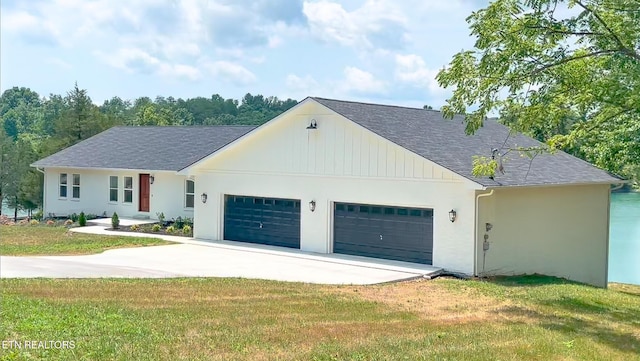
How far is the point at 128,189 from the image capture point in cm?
2866

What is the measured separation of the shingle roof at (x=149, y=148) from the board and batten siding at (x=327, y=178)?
4804 mm

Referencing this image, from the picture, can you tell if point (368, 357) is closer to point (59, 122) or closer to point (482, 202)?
point (482, 202)

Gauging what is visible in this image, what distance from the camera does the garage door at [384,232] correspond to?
18078 millimetres

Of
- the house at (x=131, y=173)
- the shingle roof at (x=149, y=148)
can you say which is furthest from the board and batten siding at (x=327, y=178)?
the shingle roof at (x=149, y=148)

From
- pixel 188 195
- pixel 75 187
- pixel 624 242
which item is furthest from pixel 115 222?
pixel 624 242

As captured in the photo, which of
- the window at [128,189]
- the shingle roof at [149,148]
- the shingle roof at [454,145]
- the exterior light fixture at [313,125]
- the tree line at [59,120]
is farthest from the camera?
the tree line at [59,120]

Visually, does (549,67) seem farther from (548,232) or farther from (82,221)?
(82,221)

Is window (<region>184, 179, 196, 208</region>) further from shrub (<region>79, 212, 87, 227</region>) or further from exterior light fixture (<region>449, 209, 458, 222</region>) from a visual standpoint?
exterior light fixture (<region>449, 209, 458, 222</region>)

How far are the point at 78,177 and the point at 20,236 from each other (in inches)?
275

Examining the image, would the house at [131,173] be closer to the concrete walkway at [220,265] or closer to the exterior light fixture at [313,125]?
the concrete walkway at [220,265]

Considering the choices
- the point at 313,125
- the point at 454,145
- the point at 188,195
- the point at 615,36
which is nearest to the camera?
the point at 615,36

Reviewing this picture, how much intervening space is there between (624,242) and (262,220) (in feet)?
80.5

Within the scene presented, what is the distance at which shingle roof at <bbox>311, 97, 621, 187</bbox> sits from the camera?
17.9 metres

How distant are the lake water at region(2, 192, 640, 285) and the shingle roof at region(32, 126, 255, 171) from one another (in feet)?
41.3
